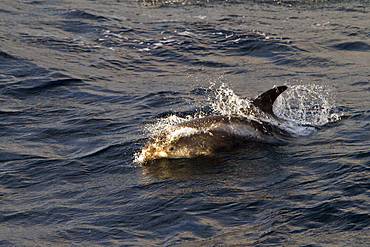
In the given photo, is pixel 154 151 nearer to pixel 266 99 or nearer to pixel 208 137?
pixel 208 137

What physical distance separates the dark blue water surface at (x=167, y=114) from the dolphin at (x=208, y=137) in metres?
0.20

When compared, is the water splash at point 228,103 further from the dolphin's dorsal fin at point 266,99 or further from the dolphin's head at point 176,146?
the dolphin's head at point 176,146

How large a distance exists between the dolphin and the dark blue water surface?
200mm

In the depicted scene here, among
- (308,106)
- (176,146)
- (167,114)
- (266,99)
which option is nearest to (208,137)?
(176,146)

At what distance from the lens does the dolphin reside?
823 cm

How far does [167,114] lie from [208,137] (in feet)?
8.17

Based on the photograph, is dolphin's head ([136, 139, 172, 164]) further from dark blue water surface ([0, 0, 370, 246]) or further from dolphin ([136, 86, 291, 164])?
dark blue water surface ([0, 0, 370, 246])

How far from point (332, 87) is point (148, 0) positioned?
38.1 ft

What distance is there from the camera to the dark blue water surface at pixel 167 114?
620 cm

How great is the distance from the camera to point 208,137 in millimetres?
8305

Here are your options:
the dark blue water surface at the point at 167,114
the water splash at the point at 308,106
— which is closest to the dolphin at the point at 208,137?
the dark blue water surface at the point at 167,114

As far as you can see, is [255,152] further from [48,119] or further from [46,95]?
[46,95]

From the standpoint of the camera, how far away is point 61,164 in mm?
8438

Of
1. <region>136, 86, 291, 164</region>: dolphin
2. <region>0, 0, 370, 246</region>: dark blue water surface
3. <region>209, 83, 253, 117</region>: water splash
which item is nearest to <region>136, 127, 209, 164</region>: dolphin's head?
<region>136, 86, 291, 164</region>: dolphin
